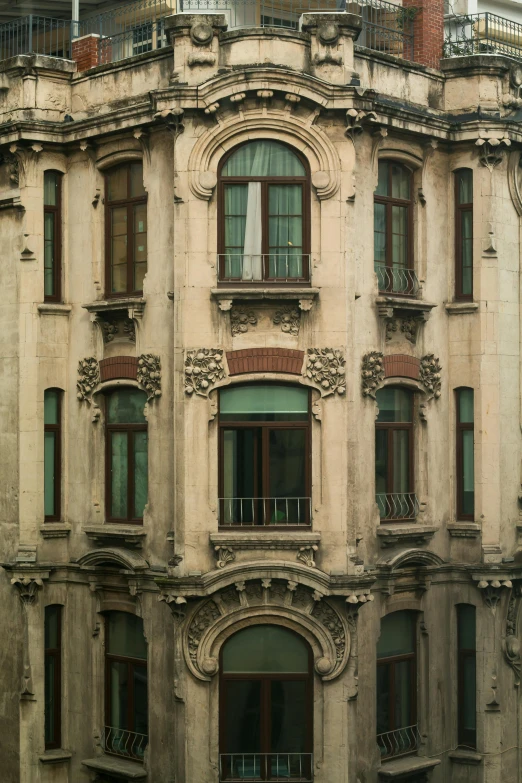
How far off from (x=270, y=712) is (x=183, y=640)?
220cm

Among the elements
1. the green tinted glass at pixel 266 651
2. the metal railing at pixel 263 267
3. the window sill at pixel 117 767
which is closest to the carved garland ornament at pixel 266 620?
the green tinted glass at pixel 266 651

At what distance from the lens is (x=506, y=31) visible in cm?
3431

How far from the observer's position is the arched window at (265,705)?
27.4 metres

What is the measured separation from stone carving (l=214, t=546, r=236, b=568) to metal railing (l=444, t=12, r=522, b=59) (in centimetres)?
1189

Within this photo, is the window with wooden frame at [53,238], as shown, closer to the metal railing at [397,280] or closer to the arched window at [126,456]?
the arched window at [126,456]

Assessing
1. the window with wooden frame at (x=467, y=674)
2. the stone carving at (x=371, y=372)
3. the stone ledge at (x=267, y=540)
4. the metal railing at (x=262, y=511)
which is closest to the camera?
the stone ledge at (x=267, y=540)

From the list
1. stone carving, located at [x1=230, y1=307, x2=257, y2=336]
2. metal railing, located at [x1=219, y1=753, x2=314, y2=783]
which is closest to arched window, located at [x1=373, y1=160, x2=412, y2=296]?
stone carving, located at [x1=230, y1=307, x2=257, y2=336]

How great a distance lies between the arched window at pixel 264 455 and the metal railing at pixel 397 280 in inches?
121

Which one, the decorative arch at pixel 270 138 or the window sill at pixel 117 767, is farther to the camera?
the window sill at pixel 117 767

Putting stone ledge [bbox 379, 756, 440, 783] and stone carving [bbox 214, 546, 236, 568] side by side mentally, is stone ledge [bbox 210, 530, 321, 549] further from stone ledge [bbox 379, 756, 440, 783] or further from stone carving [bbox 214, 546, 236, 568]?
stone ledge [bbox 379, 756, 440, 783]

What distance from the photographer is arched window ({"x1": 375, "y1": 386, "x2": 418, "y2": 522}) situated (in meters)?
28.9

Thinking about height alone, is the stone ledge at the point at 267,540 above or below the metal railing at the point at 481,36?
below

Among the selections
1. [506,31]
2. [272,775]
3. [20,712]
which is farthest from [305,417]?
[506,31]

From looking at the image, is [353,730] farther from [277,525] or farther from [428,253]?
[428,253]
